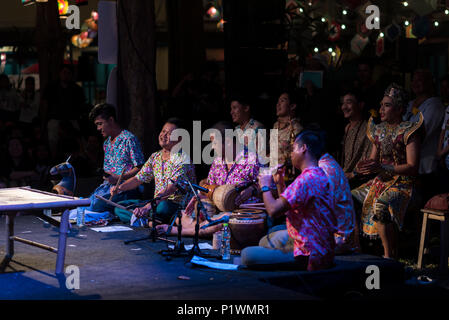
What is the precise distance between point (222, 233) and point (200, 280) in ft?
3.73

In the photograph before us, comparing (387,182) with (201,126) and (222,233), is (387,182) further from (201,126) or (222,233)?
(201,126)

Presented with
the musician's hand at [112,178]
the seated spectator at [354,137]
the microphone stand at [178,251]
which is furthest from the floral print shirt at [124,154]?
the seated spectator at [354,137]

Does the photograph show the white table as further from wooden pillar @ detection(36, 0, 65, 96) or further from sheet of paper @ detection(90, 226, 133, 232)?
wooden pillar @ detection(36, 0, 65, 96)

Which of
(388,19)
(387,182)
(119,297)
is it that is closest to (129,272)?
(119,297)

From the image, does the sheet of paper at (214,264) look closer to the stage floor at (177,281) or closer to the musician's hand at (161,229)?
the stage floor at (177,281)

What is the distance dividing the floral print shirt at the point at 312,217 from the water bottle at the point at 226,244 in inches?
39.7

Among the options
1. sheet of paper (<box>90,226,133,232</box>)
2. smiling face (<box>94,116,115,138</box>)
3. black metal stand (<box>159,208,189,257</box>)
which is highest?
smiling face (<box>94,116,115,138</box>)

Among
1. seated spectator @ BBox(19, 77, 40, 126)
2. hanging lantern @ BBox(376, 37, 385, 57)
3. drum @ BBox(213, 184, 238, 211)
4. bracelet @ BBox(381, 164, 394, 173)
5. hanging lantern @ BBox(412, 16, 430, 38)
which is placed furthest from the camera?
hanging lantern @ BBox(376, 37, 385, 57)

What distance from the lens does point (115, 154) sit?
8.71m

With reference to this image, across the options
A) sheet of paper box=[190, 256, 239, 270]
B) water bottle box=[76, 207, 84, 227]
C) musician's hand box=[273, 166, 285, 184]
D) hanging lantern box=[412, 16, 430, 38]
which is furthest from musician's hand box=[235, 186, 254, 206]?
hanging lantern box=[412, 16, 430, 38]

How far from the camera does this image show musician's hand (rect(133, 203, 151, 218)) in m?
7.73

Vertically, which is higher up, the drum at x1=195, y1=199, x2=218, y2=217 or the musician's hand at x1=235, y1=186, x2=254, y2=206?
the musician's hand at x1=235, y1=186, x2=254, y2=206

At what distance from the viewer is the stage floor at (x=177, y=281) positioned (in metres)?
5.20

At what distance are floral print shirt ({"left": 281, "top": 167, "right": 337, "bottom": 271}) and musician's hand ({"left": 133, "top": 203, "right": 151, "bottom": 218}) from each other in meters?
2.52
